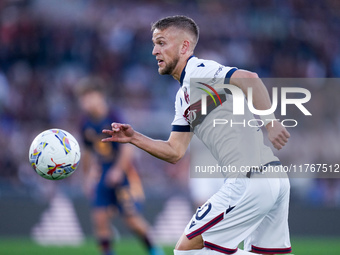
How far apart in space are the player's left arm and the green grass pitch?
5.16m

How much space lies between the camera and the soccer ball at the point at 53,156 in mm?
5145

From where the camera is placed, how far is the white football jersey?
458cm

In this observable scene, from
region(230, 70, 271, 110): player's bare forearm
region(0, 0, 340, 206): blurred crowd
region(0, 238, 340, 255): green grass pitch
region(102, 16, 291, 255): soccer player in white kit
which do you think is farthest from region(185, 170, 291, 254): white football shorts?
region(0, 0, 340, 206): blurred crowd

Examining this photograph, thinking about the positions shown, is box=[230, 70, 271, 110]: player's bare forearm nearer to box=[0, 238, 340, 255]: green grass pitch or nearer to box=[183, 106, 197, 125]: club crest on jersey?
box=[183, 106, 197, 125]: club crest on jersey

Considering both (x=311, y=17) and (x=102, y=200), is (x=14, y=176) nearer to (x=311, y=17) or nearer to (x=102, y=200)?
(x=102, y=200)

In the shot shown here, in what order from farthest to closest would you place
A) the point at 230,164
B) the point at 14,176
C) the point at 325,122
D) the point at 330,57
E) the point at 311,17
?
the point at 311,17, the point at 330,57, the point at 325,122, the point at 14,176, the point at 230,164

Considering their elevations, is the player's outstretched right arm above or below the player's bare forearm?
below

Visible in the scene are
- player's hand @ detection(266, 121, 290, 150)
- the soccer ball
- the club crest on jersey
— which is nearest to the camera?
player's hand @ detection(266, 121, 290, 150)

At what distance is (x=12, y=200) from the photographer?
430 inches

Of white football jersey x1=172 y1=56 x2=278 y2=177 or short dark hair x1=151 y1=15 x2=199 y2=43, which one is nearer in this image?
white football jersey x1=172 y1=56 x2=278 y2=177

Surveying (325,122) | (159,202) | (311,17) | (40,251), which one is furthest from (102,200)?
(311,17)

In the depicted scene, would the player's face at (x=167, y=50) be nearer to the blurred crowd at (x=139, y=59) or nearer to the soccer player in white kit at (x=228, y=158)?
the soccer player in white kit at (x=228, y=158)

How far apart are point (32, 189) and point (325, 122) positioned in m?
6.48

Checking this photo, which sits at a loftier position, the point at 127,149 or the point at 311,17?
the point at 311,17
